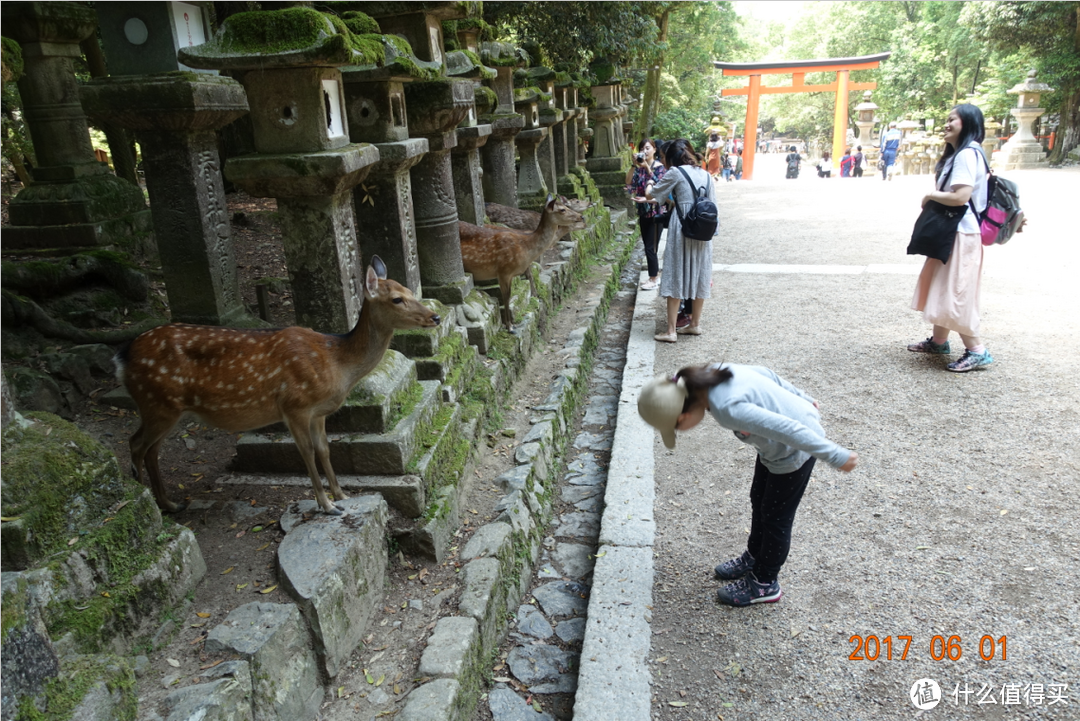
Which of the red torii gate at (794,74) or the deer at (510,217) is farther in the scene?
the red torii gate at (794,74)

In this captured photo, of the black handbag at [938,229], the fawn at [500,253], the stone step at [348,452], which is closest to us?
the stone step at [348,452]

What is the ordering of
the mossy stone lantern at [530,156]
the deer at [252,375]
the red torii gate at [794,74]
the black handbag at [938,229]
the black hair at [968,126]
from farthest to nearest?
the red torii gate at [794,74]
the mossy stone lantern at [530,156]
the black handbag at [938,229]
the black hair at [968,126]
the deer at [252,375]

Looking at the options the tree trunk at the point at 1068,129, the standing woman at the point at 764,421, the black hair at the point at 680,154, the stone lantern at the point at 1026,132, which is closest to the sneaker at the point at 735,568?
the standing woman at the point at 764,421

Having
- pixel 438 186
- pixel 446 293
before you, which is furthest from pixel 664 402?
→ pixel 438 186

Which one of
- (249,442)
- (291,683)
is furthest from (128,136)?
(291,683)

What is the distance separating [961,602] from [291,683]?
279 cm

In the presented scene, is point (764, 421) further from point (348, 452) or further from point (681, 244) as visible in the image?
point (681, 244)

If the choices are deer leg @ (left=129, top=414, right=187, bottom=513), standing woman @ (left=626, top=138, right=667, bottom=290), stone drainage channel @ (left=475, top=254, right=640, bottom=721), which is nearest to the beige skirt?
stone drainage channel @ (left=475, top=254, right=640, bottom=721)

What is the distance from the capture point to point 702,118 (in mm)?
29906

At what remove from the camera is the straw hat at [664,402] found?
276 centimetres

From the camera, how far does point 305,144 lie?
3.58 metres

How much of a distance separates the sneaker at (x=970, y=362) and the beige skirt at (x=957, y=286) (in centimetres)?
18

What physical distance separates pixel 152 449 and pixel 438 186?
2.92 m

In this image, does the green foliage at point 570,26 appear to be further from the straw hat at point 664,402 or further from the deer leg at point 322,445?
the straw hat at point 664,402
